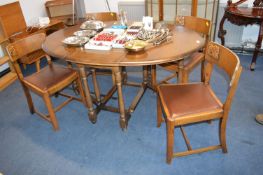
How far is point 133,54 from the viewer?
181 centimetres

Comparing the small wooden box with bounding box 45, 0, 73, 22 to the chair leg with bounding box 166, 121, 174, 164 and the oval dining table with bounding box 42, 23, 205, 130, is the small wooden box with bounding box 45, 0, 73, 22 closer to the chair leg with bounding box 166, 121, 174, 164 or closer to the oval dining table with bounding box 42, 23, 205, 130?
the oval dining table with bounding box 42, 23, 205, 130

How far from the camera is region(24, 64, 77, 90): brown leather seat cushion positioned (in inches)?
86.4

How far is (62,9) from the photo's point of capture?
390 cm

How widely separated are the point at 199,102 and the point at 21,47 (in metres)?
1.69

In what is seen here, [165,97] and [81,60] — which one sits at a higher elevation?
[81,60]

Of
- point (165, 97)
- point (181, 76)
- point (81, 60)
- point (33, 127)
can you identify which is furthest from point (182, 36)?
point (33, 127)

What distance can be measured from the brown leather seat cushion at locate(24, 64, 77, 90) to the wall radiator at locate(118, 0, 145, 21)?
1.93m

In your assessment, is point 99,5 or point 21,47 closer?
point 21,47

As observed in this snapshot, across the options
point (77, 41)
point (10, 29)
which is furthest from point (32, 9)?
point (77, 41)

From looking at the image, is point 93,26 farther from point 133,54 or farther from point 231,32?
point 231,32

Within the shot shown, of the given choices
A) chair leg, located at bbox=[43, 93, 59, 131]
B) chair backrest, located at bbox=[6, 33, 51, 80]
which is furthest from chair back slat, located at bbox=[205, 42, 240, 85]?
chair backrest, located at bbox=[6, 33, 51, 80]

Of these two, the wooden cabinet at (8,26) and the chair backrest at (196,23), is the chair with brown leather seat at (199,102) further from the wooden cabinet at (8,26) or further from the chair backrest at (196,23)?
the wooden cabinet at (8,26)

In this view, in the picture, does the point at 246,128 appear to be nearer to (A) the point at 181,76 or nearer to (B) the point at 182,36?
(A) the point at 181,76

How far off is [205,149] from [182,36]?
99 cm
